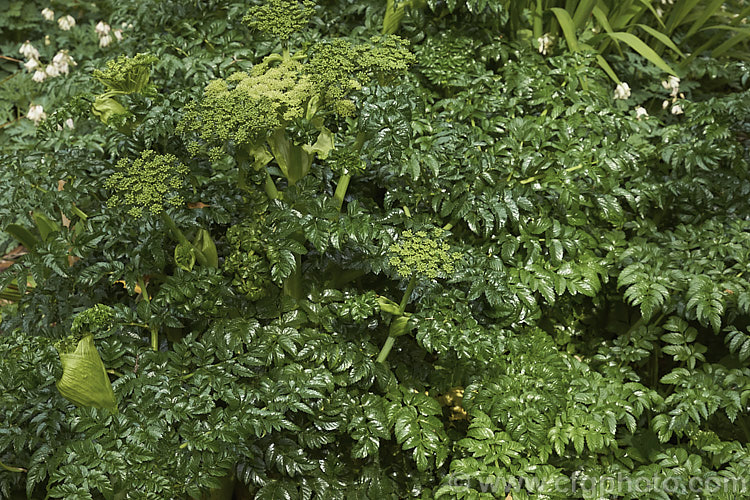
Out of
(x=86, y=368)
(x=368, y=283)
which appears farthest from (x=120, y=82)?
(x=368, y=283)

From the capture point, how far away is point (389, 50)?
2229mm

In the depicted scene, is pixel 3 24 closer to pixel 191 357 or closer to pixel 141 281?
pixel 141 281

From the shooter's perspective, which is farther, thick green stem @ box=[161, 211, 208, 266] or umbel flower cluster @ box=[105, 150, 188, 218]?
thick green stem @ box=[161, 211, 208, 266]

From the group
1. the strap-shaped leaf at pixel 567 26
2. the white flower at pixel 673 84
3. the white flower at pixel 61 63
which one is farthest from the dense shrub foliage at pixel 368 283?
the white flower at pixel 61 63

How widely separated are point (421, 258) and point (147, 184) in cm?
88

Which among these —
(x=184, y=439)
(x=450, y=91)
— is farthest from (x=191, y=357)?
(x=450, y=91)

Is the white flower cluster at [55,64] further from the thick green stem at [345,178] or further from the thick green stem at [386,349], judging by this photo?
the thick green stem at [386,349]

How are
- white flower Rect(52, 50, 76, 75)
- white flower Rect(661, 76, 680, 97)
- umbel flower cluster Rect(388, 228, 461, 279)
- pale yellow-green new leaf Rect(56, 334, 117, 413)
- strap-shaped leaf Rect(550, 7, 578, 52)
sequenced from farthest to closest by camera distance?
white flower Rect(52, 50, 76, 75) < white flower Rect(661, 76, 680, 97) < strap-shaped leaf Rect(550, 7, 578, 52) < umbel flower cluster Rect(388, 228, 461, 279) < pale yellow-green new leaf Rect(56, 334, 117, 413)

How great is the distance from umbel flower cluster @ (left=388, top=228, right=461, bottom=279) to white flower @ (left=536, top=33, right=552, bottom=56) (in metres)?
1.78

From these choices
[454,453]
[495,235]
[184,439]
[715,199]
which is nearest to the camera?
[184,439]

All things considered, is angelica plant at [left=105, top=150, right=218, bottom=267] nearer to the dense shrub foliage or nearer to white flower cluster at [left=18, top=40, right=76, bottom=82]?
the dense shrub foliage

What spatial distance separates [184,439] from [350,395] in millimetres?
558

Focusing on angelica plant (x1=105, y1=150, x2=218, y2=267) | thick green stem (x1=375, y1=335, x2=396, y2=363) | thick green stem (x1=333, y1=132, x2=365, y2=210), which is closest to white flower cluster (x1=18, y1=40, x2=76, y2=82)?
angelica plant (x1=105, y1=150, x2=218, y2=267)

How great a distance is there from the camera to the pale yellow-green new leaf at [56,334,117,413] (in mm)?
1995
